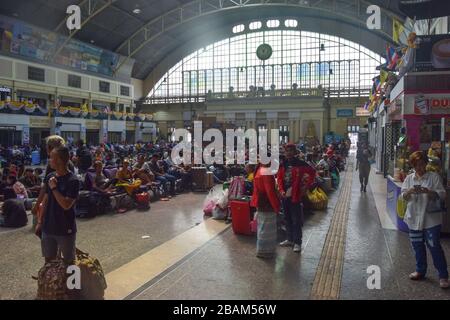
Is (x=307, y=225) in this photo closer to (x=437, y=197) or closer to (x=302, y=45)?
(x=437, y=197)

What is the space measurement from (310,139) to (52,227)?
34.4 m

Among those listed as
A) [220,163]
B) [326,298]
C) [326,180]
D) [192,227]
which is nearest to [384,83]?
[326,180]

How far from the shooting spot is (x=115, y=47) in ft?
136

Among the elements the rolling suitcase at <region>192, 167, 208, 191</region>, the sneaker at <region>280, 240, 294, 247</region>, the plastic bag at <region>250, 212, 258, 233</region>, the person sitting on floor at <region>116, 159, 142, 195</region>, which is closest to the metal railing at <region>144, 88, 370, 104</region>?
the rolling suitcase at <region>192, 167, 208, 191</region>

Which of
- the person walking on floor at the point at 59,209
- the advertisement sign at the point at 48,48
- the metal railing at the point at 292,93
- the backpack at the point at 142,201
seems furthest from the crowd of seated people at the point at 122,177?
the metal railing at the point at 292,93

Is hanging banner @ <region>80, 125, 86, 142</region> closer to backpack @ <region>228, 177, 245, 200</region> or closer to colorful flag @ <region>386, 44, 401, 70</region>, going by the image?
colorful flag @ <region>386, 44, 401, 70</region>

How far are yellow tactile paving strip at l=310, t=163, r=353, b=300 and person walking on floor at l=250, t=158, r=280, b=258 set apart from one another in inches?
30.4

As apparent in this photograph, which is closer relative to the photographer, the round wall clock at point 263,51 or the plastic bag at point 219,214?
the plastic bag at point 219,214

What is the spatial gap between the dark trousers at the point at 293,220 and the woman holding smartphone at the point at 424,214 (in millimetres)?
1706

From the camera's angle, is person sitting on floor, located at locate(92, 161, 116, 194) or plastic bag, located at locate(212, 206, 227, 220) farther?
person sitting on floor, located at locate(92, 161, 116, 194)

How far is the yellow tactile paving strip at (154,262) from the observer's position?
175 inches

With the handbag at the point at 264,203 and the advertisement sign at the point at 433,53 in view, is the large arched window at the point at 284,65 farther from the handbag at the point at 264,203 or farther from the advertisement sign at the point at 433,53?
the handbag at the point at 264,203

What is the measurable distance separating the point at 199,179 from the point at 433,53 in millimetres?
7674

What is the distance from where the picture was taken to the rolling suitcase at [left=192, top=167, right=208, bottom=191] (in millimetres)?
12742
